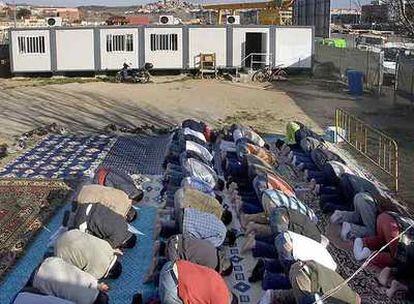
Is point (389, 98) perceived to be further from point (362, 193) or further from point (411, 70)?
point (362, 193)

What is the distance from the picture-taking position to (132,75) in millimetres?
24156

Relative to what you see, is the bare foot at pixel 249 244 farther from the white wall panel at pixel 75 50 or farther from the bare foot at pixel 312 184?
the white wall panel at pixel 75 50

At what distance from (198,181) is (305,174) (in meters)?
2.26

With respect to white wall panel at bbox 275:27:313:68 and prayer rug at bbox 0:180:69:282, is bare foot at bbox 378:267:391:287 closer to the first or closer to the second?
prayer rug at bbox 0:180:69:282

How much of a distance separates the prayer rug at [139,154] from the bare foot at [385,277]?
508cm

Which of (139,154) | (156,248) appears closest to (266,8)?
(139,154)

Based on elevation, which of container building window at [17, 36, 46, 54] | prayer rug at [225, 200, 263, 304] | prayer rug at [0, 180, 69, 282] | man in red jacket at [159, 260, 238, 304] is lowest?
prayer rug at [225, 200, 263, 304]

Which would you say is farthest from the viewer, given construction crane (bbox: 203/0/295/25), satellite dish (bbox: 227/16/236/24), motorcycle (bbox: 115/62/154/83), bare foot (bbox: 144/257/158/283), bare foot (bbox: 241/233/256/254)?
construction crane (bbox: 203/0/295/25)

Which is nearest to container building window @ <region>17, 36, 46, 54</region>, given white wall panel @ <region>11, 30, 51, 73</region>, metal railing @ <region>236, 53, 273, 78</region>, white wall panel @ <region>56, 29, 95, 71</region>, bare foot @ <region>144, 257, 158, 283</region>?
white wall panel @ <region>11, 30, 51, 73</region>

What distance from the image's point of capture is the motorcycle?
939 inches

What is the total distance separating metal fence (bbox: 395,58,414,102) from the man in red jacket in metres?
13.3

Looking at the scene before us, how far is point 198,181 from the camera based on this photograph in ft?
27.9

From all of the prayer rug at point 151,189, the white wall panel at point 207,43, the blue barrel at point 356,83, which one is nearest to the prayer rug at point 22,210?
the prayer rug at point 151,189

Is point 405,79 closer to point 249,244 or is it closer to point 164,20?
point 249,244
